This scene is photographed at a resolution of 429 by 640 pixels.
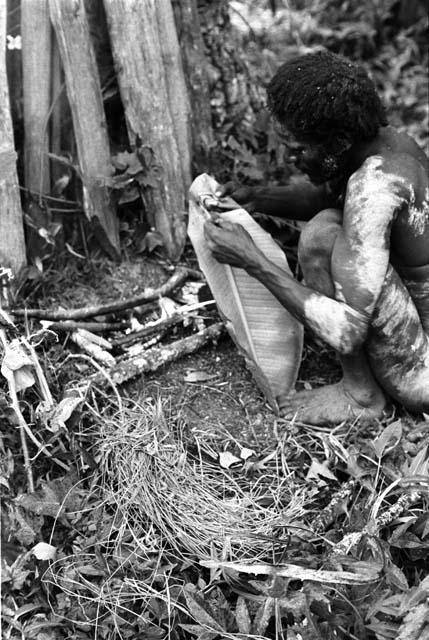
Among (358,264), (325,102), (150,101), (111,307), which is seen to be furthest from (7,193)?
(358,264)

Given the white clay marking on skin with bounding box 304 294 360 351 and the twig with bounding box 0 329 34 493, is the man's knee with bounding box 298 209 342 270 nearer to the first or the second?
the white clay marking on skin with bounding box 304 294 360 351

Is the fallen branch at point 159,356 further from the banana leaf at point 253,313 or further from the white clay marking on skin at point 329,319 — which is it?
the white clay marking on skin at point 329,319

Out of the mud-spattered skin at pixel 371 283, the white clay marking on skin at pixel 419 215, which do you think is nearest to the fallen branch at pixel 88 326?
the mud-spattered skin at pixel 371 283

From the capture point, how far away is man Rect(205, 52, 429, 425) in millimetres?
2939

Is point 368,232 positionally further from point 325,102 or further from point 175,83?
point 175,83

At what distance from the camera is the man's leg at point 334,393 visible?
3.11 metres

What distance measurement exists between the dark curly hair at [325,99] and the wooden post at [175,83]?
2.17 ft

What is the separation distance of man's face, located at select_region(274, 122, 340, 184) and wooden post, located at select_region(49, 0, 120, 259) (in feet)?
2.45

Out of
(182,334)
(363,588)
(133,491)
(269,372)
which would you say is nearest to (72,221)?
(182,334)

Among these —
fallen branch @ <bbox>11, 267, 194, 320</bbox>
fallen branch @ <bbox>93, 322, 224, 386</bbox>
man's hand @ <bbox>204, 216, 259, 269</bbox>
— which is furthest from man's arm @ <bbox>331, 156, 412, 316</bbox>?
fallen branch @ <bbox>11, 267, 194, 320</bbox>

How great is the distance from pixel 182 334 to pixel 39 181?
0.83m

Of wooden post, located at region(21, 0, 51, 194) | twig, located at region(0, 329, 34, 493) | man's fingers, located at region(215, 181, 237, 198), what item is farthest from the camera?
man's fingers, located at region(215, 181, 237, 198)

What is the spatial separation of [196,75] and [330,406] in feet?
5.12

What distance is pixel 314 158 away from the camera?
10.2ft
